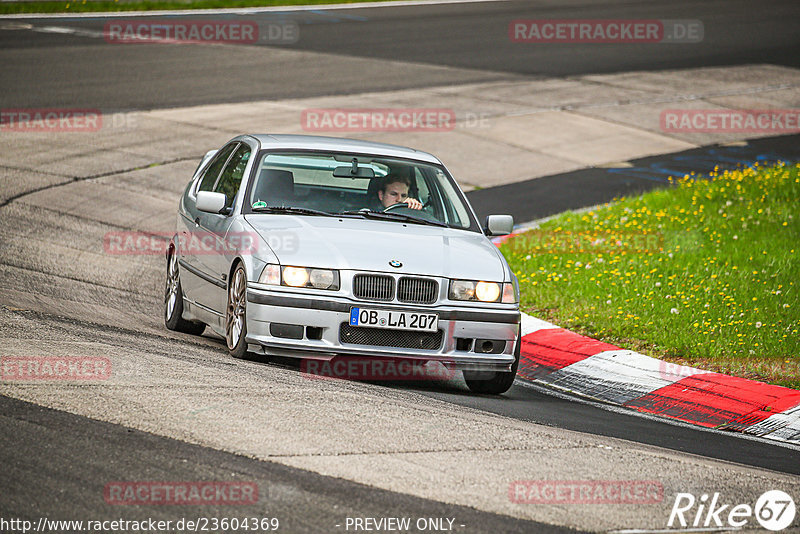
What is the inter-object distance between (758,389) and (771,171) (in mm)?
9307

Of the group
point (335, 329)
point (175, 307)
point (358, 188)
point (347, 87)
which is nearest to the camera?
point (335, 329)

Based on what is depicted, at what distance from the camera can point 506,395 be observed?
8234mm

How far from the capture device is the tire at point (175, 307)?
9391 millimetres

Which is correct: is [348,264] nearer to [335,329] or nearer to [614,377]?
[335,329]

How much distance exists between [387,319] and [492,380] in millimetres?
1066

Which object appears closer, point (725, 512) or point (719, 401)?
point (725, 512)

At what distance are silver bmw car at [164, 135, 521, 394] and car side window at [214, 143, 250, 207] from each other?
19mm

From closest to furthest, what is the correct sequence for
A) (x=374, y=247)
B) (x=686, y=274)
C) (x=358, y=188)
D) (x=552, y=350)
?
(x=374, y=247) → (x=358, y=188) → (x=552, y=350) → (x=686, y=274)

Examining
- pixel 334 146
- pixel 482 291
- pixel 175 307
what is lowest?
pixel 175 307

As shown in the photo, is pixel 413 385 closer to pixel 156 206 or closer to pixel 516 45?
pixel 156 206

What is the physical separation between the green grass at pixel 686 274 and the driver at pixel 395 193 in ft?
7.52

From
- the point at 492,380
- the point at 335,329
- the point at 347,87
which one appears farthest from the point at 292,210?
the point at 347,87

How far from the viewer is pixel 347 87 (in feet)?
76.2

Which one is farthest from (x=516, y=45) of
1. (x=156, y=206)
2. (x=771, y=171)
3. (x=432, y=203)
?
(x=432, y=203)
